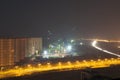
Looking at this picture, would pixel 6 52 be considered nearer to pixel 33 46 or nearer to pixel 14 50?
pixel 14 50

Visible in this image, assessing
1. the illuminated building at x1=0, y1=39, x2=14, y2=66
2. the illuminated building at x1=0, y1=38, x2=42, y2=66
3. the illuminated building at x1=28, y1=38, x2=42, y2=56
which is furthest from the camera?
A: the illuminated building at x1=28, y1=38, x2=42, y2=56

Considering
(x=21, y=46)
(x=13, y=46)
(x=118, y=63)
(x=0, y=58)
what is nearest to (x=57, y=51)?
(x=21, y=46)

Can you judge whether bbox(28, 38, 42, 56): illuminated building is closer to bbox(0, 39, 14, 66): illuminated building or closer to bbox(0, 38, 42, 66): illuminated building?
bbox(0, 38, 42, 66): illuminated building

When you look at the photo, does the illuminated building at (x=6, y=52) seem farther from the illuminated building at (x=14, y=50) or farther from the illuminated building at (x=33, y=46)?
the illuminated building at (x=33, y=46)

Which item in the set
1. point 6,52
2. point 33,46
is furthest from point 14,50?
point 33,46

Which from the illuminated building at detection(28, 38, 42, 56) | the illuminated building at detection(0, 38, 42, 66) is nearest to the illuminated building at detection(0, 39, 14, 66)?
the illuminated building at detection(0, 38, 42, 66)

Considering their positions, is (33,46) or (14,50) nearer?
(14,50)

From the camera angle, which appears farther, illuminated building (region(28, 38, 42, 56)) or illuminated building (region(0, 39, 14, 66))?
illuminated building (region(28, 38, 42, 56))

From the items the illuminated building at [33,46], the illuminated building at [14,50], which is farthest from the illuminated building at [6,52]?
the illuminated building at [33,46]
